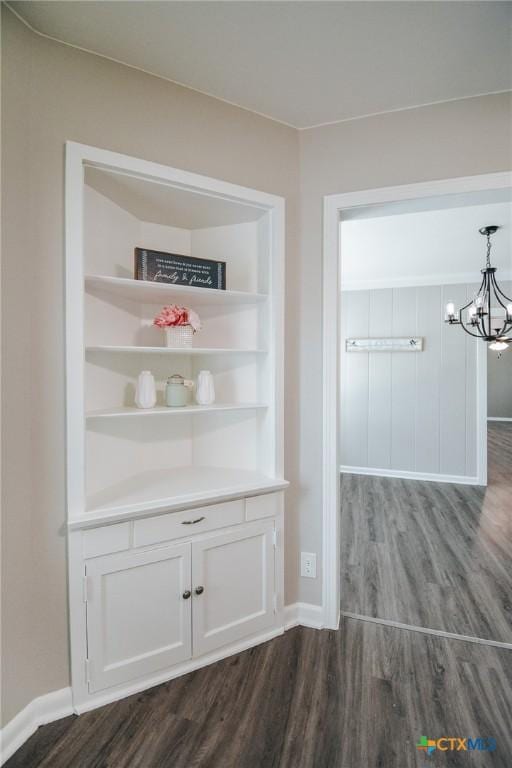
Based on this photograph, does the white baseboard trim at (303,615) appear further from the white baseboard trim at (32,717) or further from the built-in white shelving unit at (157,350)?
the built-in white shelving unit at (157,350)

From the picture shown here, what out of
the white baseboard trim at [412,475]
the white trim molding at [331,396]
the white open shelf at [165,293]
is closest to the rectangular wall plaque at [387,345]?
the white baseboard trim at [412,475]

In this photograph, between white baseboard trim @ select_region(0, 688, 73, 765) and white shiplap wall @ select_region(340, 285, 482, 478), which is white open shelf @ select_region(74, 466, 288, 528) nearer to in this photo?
white baseboard trim @ select_region(0, 688, 73, 765)

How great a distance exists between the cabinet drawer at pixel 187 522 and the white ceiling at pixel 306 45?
1.94 meters

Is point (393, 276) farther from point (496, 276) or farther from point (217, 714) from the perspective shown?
point (217, 714)

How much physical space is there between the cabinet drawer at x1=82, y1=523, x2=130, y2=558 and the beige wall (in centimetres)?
11

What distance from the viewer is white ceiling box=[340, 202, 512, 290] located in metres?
3.34

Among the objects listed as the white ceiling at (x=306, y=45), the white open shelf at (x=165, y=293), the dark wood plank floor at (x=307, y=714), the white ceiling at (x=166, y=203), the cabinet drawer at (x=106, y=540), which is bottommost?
the dark wood plank floor at (x=307, y=714)

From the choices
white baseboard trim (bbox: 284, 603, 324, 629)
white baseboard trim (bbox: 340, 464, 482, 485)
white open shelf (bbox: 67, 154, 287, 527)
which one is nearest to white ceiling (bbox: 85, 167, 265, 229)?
white open shelf (bbox: 67, 154, 287, 527)

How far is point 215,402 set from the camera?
2.30m

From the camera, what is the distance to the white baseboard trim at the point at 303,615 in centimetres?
214

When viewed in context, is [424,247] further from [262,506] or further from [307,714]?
[307,714]

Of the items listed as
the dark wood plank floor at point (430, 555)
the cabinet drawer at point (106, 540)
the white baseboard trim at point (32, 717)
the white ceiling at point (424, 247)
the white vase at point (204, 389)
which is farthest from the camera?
the white ceiling at point (424, 247)

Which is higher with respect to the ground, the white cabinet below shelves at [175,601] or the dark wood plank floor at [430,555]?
the white cabinet below shelves at [175,601]

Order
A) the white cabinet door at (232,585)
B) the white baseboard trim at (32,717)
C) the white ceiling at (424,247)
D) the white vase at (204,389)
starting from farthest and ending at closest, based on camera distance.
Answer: the white ceiling at (424,247) → the white vase at (204,389) → the white cabinet door at (232,585) → the white baseboard trim at (32,717)
